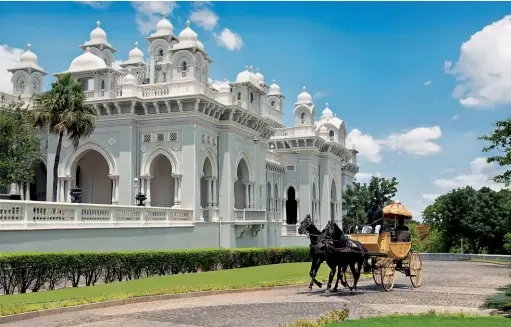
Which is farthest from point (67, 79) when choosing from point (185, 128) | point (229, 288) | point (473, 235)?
point (473, 235)

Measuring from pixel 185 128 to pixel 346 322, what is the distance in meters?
22.0

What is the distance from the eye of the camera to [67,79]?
28.8 meters

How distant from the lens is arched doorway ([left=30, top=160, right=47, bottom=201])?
122 ft

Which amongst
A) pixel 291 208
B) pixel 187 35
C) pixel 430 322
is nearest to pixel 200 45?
pixel 187 35

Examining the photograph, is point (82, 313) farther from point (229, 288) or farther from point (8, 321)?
point (229, 288)

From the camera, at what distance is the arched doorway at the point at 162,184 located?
34094 millimetres

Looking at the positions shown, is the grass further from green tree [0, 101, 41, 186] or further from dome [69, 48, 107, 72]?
dome [69, 48, 107, 72]

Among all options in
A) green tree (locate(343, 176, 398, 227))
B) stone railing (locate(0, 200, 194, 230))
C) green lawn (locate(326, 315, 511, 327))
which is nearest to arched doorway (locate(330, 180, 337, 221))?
green tree (locate(343, 176, 398, 227))

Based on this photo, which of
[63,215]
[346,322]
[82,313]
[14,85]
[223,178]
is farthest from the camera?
[14,85]

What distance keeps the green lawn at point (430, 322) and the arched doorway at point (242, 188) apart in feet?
84.6

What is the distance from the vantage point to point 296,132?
48.5 meters

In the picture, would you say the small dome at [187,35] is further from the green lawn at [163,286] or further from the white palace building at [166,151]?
the green lawn at [163,286]

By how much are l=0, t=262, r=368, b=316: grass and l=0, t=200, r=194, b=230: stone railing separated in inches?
115

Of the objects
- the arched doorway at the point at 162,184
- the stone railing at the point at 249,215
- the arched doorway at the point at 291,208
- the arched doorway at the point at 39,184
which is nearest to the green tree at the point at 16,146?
the arched doorway at the point at 39,184
